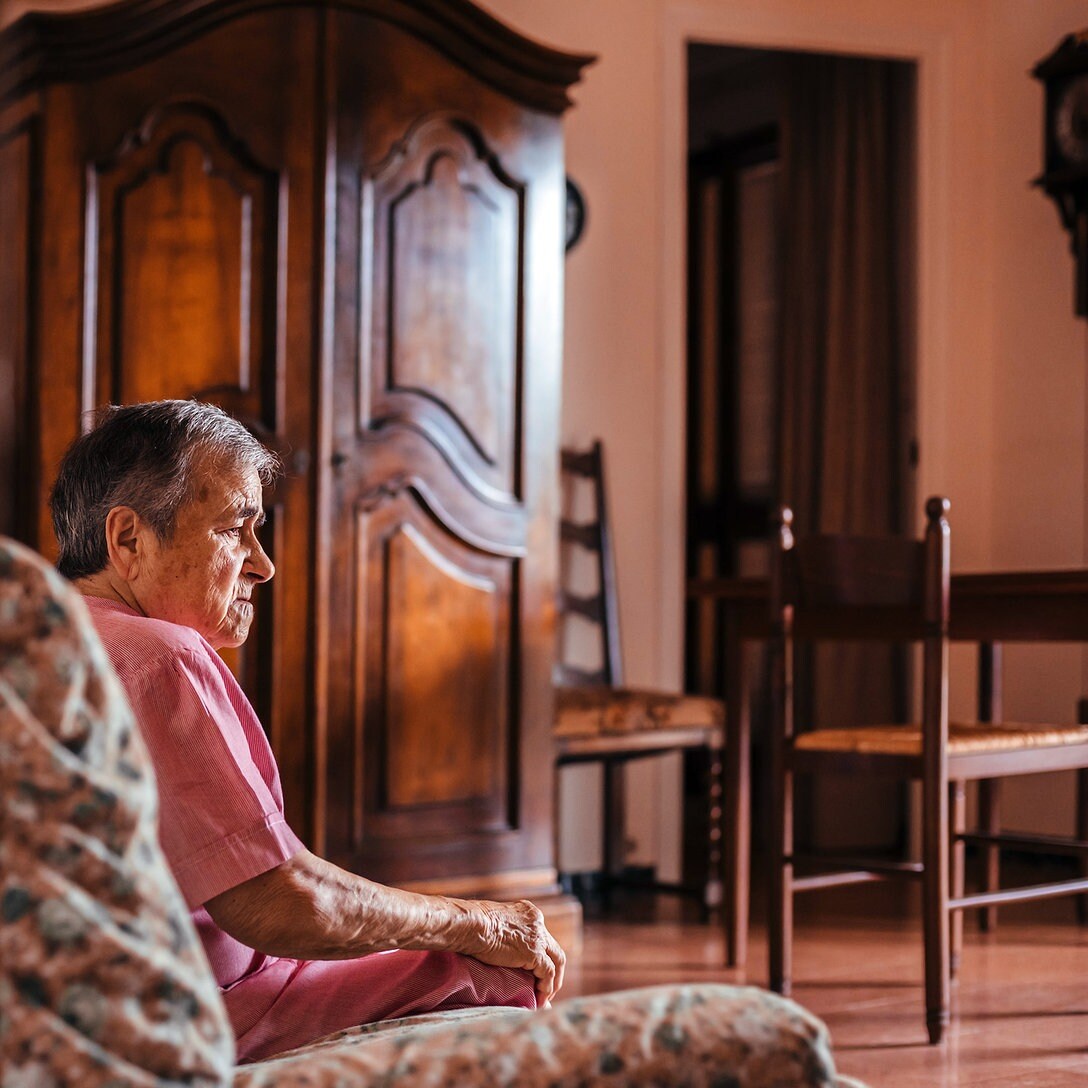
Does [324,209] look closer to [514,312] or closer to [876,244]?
[514,312]

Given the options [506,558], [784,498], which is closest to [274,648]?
[506,558]

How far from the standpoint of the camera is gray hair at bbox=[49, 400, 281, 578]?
141 cm

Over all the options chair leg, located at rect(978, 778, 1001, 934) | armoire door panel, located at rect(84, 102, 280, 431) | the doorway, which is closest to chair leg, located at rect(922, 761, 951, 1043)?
chair leg, located at rect(978, 778, 1001, 934)

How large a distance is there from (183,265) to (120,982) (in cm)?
265

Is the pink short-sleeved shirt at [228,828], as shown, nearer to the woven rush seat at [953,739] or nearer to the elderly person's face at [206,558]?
the elderly person's face at [206,558]

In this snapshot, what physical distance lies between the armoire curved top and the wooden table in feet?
4.32

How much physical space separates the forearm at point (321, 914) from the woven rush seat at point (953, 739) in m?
1.79

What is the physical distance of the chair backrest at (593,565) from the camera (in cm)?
438

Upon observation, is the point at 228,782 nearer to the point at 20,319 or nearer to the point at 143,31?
the point at 20,319

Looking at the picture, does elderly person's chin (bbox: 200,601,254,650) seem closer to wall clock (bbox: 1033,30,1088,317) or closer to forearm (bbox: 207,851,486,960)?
forearm (bbox: 207,851,486,960)

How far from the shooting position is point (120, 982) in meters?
0.70

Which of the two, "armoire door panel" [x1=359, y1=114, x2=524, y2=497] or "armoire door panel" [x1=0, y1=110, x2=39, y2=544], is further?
"armoire door panel" [x1=359, y1=114, x2=524, y2=497]

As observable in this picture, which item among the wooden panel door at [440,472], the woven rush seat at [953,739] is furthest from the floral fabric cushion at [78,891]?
the wooden panel door at [440,472]

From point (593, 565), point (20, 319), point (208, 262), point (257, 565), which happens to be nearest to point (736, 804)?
point (593, 565)
